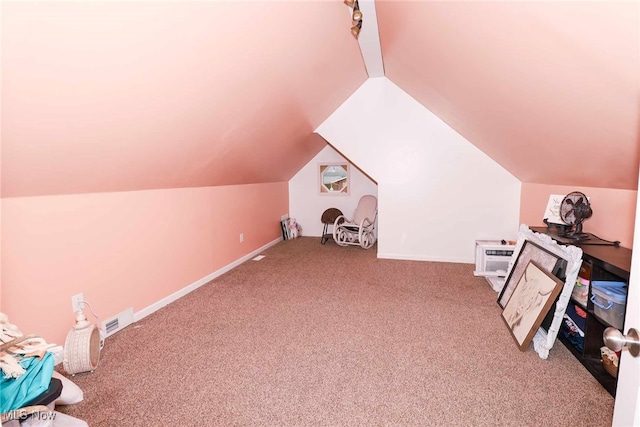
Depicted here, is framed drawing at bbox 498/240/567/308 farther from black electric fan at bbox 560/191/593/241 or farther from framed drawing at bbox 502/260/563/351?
black electric fan at bbox 560/191/593/241

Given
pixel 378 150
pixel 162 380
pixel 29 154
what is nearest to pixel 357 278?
pixel 378 150

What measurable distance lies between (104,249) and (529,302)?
3.17 meters

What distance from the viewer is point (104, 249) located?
2441 millimetres

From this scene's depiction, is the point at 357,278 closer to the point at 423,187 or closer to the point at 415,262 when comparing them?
the point at 415,262

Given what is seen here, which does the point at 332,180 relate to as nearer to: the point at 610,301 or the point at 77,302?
the point at 77,302

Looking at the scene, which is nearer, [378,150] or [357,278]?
[357,278]

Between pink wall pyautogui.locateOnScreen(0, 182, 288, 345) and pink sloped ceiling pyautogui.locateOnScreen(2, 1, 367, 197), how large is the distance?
15 cm

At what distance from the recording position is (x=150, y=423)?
1.61m

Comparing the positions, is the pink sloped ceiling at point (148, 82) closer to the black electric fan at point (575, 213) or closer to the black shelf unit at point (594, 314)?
the black electric fan at point (575, 213)

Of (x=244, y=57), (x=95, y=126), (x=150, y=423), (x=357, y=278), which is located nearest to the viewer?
(x=150, y=423)

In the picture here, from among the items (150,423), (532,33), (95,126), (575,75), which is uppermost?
(532,33)

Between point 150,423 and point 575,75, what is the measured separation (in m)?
2.73

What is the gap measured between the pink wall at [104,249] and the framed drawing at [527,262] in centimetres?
309

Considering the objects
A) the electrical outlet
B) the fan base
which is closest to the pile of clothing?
the electrical outlet
